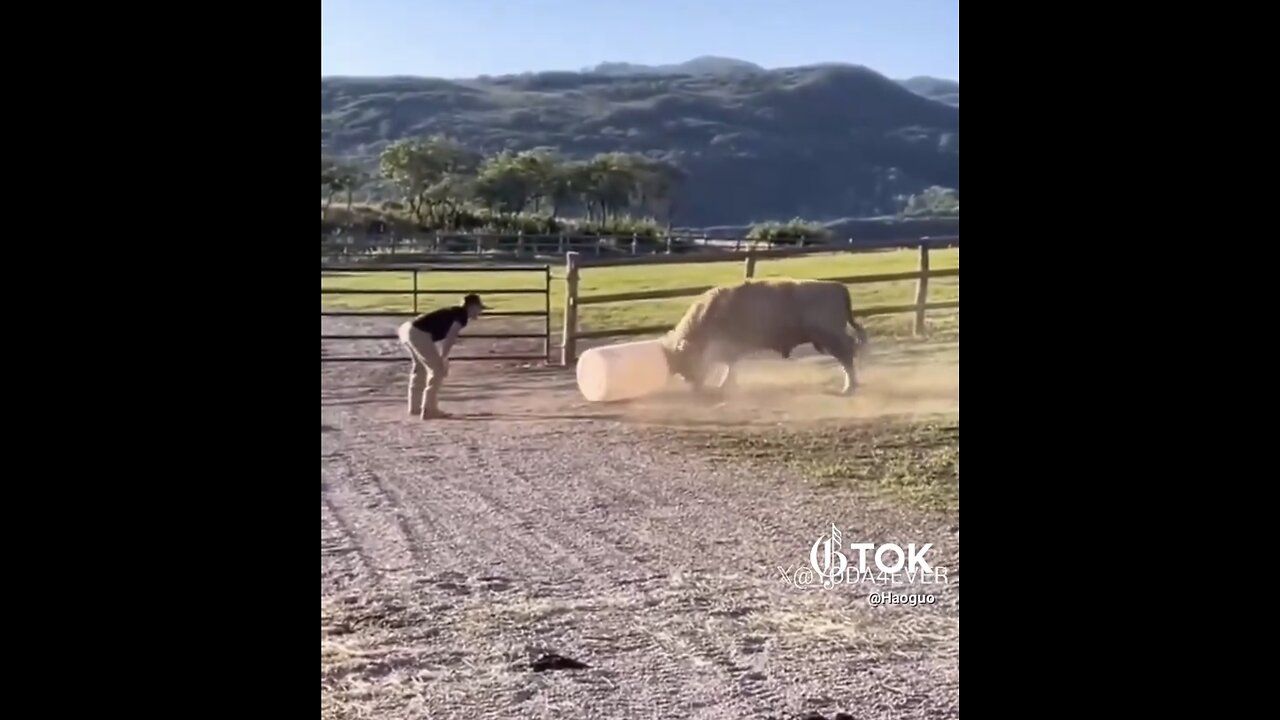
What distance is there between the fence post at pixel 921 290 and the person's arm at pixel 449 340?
32.0 inches

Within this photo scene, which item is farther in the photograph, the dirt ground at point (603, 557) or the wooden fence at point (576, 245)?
the wooden fence at point (576, 245)

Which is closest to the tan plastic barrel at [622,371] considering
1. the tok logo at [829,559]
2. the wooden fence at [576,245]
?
the wooden fence at [576,245]

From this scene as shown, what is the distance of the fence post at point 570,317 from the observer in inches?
80.4

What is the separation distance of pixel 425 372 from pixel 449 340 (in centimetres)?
7

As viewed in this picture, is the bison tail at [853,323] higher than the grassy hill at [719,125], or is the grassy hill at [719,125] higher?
the grassy hill at [719,125]

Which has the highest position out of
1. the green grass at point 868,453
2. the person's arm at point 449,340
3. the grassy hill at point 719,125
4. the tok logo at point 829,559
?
the grassy hill at point 719,125

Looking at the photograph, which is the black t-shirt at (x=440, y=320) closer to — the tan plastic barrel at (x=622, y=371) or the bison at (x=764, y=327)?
the tan plastic barrel at (x=622, y=371)
